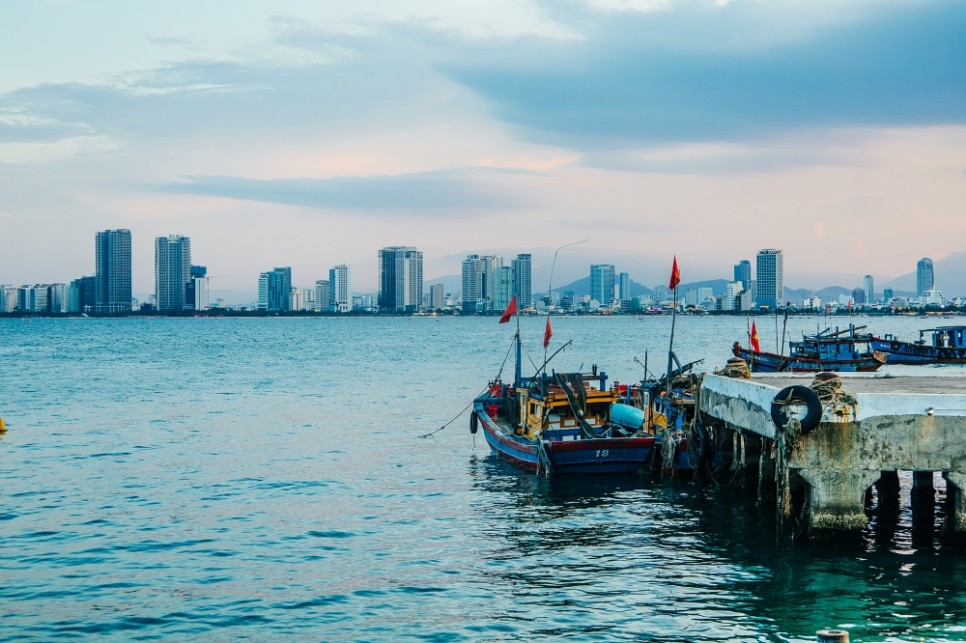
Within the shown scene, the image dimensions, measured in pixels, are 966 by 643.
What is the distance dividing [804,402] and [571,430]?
49.0ft

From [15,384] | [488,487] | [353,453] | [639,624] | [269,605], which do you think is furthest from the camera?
[15,384]

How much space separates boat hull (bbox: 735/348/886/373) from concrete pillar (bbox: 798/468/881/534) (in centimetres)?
2223

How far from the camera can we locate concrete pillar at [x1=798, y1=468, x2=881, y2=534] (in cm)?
1945

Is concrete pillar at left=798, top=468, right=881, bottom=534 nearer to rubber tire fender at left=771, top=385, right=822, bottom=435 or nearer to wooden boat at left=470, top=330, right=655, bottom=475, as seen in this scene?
rubber tire fender at left=771, top=385, right=822, bottom=435

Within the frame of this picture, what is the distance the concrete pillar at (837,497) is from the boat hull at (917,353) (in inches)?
1311

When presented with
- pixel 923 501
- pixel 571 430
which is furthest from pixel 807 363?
pixel 923 501

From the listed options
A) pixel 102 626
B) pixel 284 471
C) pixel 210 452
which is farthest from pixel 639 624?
pixel 210 452

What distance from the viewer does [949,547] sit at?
21188 mm

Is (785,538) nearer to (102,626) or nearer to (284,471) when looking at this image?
(102,626)

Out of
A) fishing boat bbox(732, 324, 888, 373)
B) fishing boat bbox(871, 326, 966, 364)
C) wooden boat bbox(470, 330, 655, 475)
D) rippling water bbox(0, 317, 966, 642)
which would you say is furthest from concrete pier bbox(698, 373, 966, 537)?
fishing boat bbox(871, 326, 966, 364)

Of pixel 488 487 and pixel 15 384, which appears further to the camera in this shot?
pixel 15 384

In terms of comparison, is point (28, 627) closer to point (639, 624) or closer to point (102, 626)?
point (102, 626)

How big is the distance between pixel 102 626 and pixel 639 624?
33.4 feet

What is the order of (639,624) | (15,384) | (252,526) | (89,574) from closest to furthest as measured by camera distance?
(639,624), (89,574), (252,526), (15,384)
